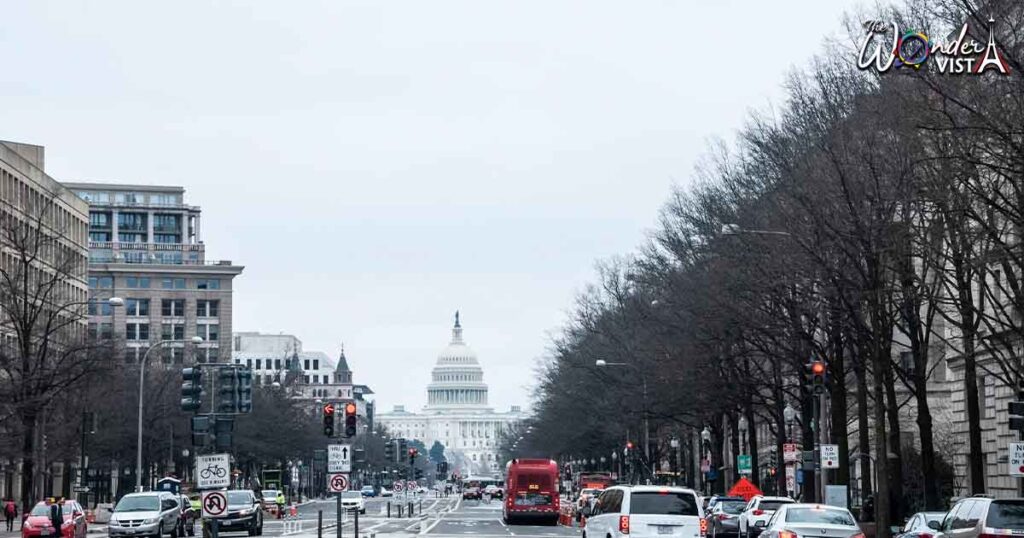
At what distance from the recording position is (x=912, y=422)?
8056 cm

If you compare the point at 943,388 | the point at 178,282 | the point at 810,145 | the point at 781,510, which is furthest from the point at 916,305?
the point at 178,282

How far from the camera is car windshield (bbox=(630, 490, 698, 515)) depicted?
3741cm

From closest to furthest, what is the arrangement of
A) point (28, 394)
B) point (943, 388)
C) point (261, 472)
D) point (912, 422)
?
point (28, 394) → point (943, 388) → point (912, 422) → point (261, 472)

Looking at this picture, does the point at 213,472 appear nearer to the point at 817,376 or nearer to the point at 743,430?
the point at 817,376

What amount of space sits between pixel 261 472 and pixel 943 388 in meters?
84.1

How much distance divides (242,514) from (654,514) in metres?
30.8

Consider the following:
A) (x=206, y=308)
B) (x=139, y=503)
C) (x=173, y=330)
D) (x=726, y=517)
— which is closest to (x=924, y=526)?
(x=726, y=517)

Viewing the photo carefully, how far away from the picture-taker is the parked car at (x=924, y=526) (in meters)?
38.3

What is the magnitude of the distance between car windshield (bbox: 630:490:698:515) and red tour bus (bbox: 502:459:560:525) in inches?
1679

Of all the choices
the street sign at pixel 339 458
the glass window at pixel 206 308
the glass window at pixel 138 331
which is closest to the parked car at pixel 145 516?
the street sign at pixel 339 458

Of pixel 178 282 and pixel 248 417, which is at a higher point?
pixel 178 282

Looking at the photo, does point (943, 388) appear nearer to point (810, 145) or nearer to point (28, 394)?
point (810, 145)

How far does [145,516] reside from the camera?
57844 mm

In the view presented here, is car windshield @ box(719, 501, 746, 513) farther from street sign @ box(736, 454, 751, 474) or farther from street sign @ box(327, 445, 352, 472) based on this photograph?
street sign @ box(327, 445, 352, 472)
